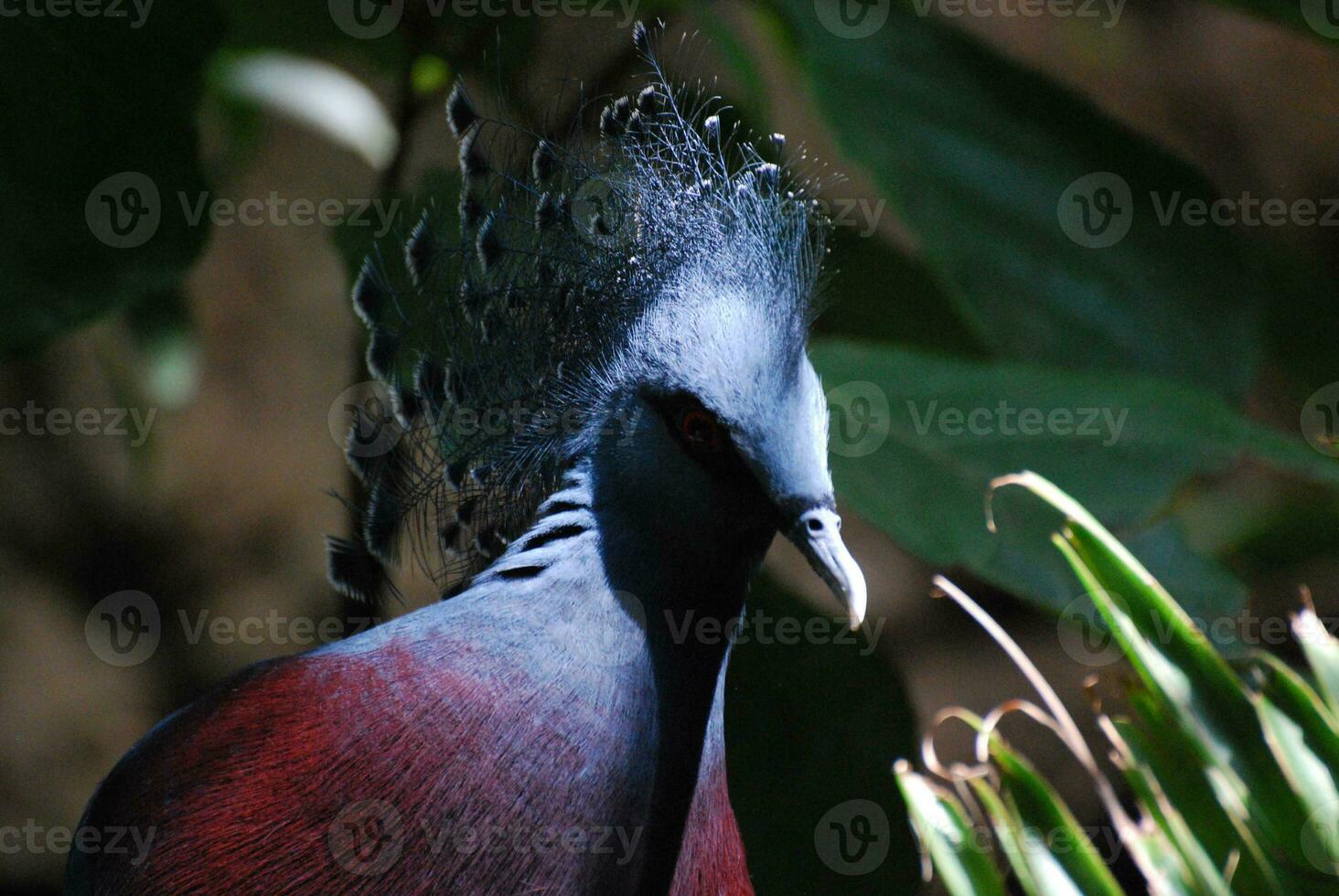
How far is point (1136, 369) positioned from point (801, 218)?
2.16 ft

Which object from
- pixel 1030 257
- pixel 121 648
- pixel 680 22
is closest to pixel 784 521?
pixel 1030 257

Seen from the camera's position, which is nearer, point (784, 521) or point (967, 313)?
point (784, 521)

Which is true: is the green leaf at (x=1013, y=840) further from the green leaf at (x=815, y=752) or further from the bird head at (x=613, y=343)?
the green leaf at (x=815, y=752)

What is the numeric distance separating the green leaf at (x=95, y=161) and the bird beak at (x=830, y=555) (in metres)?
0.77

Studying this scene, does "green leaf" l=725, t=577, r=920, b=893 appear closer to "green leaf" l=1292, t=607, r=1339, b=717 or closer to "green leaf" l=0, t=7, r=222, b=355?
"green leaf" l=1292, t=607, r=1339, b=717

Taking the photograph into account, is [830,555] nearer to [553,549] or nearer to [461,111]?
[553,549]

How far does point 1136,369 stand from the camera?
1.44 m

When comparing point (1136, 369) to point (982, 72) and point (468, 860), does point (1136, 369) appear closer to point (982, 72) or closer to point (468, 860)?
point (982, 72)

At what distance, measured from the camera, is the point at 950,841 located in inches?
27.5

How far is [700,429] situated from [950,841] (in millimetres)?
354

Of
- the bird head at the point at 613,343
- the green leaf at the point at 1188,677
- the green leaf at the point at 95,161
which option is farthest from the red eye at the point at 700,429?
the green leaf at the point at 95,161

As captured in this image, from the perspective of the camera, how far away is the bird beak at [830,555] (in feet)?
2.72

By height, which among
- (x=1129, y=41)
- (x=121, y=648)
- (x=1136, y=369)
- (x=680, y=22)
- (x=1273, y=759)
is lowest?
(x=1273, y=759)

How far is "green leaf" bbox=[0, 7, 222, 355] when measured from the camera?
120 cm
